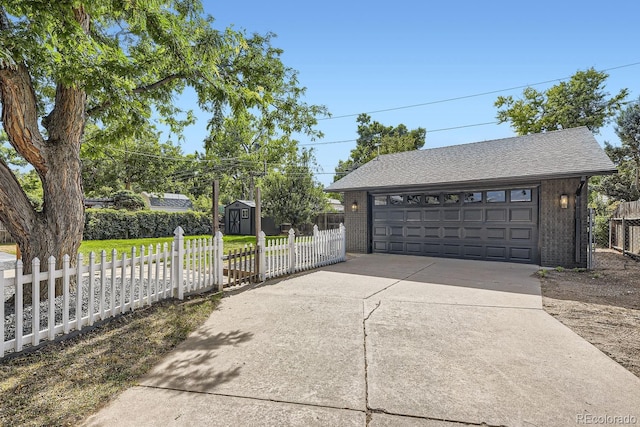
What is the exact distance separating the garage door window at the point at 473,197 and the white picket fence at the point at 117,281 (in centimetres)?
424

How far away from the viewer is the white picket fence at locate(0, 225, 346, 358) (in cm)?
315

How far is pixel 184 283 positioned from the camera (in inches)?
211

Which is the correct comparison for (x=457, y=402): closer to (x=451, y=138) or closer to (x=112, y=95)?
(x=112, y=95)

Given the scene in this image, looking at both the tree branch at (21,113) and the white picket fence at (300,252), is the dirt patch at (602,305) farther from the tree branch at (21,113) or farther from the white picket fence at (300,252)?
the tree branch at (21,113)

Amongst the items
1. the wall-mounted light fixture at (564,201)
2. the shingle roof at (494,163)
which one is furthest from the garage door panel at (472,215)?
the wall-mounted light fixture at (564,201)

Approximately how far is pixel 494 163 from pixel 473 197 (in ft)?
4.01

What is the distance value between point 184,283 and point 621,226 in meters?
14.1

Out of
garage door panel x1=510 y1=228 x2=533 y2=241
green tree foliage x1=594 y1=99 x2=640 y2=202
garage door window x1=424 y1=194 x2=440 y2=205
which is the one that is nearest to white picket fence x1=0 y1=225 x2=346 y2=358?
garage door window x1=424 y1=194 x2=440 y2=205

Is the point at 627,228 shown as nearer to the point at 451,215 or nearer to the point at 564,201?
the point at 564,201

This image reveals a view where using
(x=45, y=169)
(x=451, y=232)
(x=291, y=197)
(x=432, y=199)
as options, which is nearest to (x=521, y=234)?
(x=451, y=232)

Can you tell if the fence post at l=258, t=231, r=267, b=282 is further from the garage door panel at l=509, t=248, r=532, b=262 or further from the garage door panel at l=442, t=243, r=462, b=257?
the garage door panel at l=509, t=248, r=532, b=262

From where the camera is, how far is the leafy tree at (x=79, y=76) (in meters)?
3.78

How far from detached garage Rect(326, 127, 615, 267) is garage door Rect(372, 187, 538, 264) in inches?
1.0

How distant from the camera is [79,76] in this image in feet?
12.4
